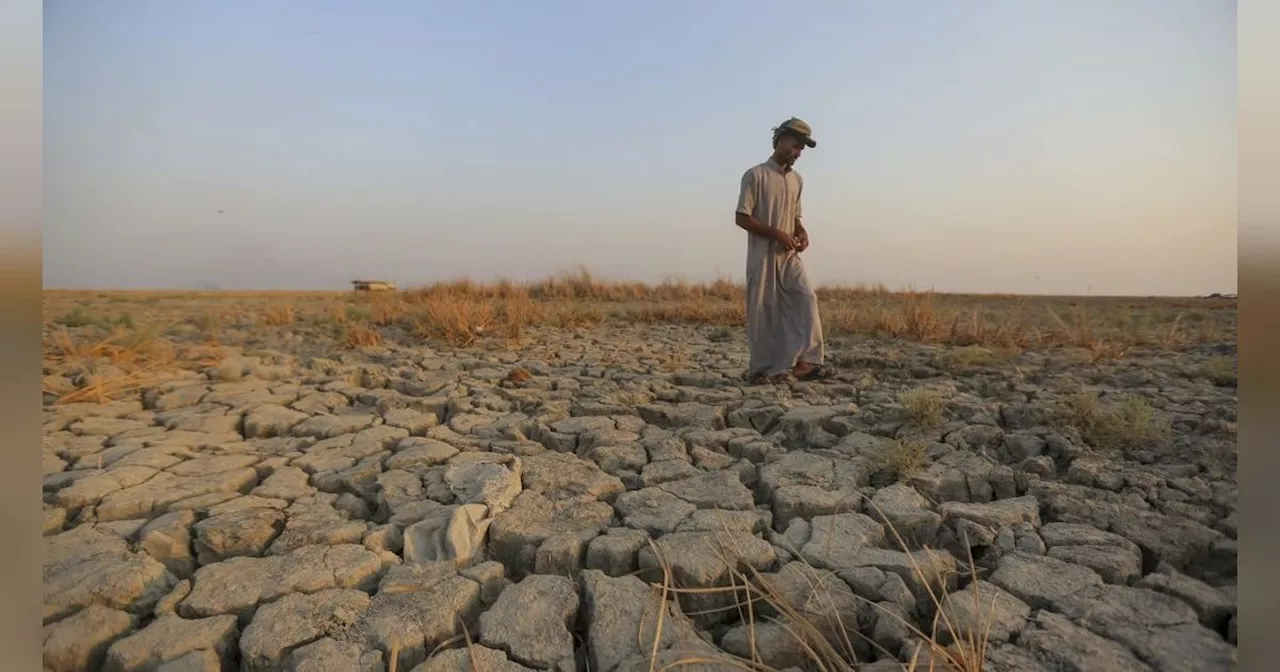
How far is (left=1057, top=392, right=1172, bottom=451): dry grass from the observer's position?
2.43 meters

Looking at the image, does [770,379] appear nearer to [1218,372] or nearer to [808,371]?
[808,371]

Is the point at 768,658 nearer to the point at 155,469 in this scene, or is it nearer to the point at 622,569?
the point at 622,569

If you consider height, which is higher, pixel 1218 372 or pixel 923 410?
pixel 1218 372

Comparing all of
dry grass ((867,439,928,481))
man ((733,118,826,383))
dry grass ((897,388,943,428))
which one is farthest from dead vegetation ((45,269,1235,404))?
man ((733,118,826,383))

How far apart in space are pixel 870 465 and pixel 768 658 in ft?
3.74

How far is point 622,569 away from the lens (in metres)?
1.63

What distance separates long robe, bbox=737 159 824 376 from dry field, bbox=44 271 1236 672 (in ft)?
0.87

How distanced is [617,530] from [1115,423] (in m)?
1.95

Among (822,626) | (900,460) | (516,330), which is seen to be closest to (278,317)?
(516,330)

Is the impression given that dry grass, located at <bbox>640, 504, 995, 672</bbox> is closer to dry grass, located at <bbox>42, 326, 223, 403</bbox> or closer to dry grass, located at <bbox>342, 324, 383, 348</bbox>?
dry grass, located at <bbox>42, 326, 223, 403</bbox>

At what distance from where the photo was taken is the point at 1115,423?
2.46 meters

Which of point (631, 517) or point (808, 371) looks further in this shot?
point (808, 371)
